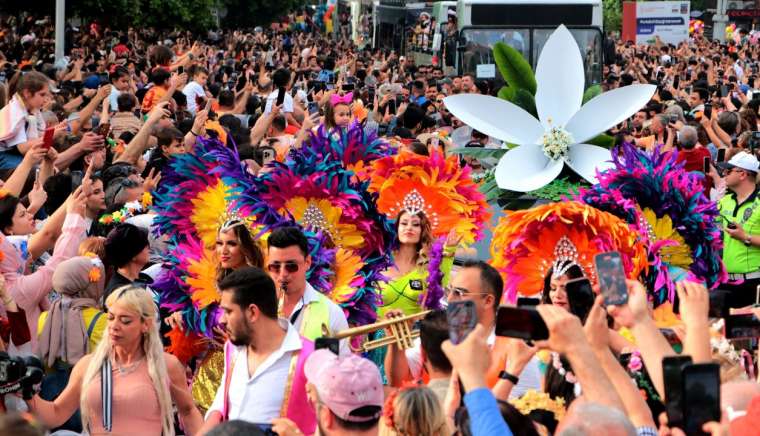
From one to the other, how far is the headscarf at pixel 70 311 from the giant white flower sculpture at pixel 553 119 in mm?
3100

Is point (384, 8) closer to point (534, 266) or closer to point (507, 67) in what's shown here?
point (507, 67)

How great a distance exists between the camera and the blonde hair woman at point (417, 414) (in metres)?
4.32

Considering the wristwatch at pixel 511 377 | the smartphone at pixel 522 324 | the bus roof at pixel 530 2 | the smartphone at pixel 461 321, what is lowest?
the wristwatch at pixel 511 377

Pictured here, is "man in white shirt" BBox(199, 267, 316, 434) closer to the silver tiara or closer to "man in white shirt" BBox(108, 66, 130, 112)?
the silver tiara

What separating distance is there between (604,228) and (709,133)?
26.0 feet

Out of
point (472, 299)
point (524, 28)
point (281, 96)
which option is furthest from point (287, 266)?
point (524, 28)

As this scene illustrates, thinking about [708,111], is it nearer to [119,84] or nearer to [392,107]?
[392,107]

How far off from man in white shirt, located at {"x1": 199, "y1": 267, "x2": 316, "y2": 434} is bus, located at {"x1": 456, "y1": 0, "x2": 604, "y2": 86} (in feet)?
43.9

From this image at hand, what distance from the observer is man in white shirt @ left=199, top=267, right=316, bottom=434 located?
5.38 meters

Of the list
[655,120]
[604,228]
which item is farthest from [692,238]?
[655,120]

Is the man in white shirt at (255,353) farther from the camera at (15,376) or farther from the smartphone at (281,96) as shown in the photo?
the smartphone at (281,96)

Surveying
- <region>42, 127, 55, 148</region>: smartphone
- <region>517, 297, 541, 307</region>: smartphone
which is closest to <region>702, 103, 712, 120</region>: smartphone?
<region>42, 127, 55, 148</region>: smartphone

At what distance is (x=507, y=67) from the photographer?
9.57 metres

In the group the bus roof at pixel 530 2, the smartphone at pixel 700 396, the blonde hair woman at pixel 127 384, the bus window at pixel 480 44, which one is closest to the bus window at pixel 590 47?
the bus roof at pixel 530 2
